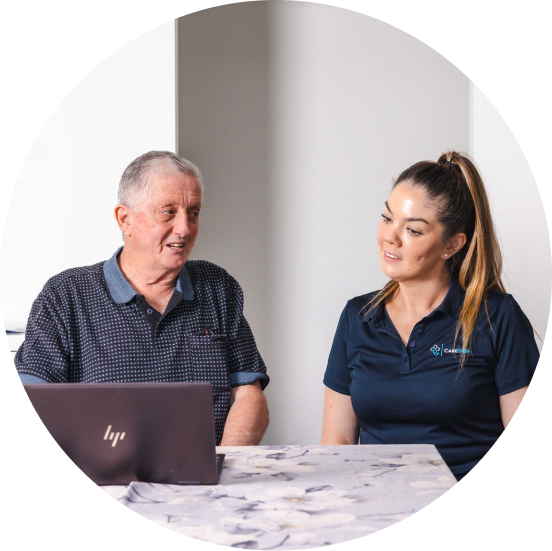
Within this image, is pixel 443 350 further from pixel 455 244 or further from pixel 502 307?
pixel 455 244

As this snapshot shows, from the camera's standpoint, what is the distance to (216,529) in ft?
2.94

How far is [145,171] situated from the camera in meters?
1.71

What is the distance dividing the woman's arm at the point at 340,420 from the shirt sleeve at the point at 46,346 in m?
0.71

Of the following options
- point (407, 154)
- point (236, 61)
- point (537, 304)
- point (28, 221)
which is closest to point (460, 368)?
point (537, 304)

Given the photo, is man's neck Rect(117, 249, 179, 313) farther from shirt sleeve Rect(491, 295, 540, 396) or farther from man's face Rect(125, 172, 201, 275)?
shirt sleeve Rect(491, 295, 540, 396)

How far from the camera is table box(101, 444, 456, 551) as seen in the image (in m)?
0.89

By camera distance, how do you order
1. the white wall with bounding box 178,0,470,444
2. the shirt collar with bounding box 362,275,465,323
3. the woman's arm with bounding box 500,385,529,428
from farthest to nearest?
the white wall with bounding box 178,0,470,444 → the shirt collar with bounding box 362,275,465,323 → the woman's arm with bounding box 500,385,529,428

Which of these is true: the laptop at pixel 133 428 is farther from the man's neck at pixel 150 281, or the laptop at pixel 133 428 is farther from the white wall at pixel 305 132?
the white wall at pixel 305 132

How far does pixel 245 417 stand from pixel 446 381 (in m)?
0.53

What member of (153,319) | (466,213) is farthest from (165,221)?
(466,213)

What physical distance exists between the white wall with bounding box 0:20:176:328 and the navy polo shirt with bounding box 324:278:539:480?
100cm

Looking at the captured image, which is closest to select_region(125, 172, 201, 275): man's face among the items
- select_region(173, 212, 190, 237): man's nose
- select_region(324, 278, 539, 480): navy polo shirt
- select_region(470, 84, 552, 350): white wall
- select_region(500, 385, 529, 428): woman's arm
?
select_region(173, 212, 190, 237): man's nose

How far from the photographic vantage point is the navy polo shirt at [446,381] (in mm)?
1548

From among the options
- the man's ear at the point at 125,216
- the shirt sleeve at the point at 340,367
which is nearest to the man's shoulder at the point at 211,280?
the man's ear at the point at 125,216
